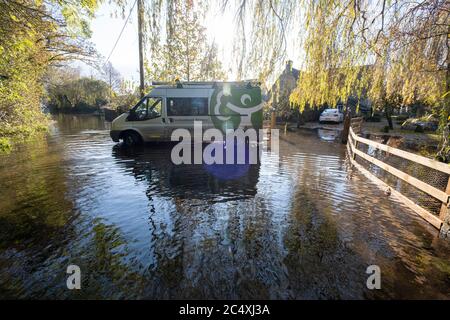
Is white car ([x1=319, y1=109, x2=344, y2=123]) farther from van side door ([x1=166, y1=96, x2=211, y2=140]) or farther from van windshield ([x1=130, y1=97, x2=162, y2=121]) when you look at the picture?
van windshield ([x1=130, y1=97, x2=162, y2=121])

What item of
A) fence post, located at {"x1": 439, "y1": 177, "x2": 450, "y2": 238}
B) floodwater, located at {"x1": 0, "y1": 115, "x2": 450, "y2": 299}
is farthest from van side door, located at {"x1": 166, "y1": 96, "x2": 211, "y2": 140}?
fence post, located at {"x1": 439, "y1": 177, "x2": 450, "y2": 238}

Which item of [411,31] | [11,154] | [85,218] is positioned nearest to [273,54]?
[85,218]

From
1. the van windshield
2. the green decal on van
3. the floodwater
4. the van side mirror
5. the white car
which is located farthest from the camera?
the white car

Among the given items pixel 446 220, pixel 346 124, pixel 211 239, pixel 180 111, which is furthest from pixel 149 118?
pixel 346 124

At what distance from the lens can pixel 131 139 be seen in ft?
37.6

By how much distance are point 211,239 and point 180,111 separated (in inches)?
331

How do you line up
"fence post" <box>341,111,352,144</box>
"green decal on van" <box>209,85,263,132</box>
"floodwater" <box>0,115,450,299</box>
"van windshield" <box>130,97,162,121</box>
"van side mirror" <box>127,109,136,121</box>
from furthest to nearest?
1. "fence post" <box>341,111,352,144</box>
2. "green decal on van" <box>209,85,263,132</box>
3. "van side mirror" <box>127,109,136,121</box>
4. "van windshield" <box>130,97,162,121</box>
5. "floodwater" <box>0,115,450,299</box>

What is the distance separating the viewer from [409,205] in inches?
202

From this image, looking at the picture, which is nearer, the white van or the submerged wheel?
the white van

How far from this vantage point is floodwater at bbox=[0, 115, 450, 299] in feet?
9.11

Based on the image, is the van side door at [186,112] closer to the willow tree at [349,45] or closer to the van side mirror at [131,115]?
the van side mirror at [131,115]

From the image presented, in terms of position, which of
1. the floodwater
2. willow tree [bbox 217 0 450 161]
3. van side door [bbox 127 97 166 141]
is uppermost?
willow tree [bbox 217 0 450 161]

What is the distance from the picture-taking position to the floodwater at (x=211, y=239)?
2.78 metres

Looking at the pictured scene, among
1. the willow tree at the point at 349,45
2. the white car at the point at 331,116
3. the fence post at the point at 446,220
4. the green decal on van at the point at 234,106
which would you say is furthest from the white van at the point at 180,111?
the white car at the point at 331,116
